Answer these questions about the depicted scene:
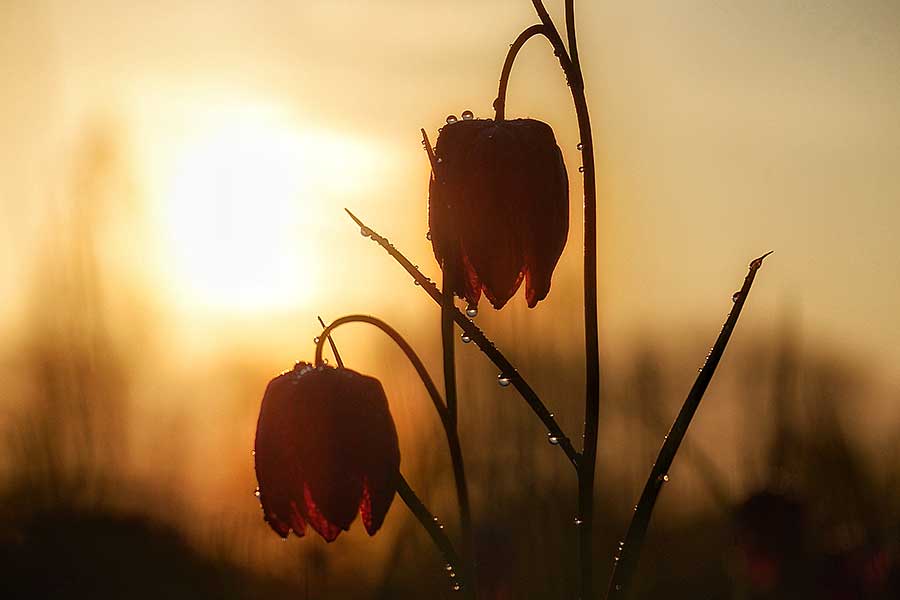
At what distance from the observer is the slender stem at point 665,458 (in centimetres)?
121

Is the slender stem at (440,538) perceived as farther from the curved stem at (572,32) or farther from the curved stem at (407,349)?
the curved stem at (572,32)

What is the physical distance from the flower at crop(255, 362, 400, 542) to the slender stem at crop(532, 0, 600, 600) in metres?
0.22

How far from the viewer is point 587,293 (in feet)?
3.89

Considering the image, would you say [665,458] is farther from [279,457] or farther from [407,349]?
[279,457]

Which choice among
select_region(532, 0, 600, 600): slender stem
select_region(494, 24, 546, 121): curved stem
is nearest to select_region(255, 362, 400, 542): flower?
select_region(532, 0, 600, 600): slender stem

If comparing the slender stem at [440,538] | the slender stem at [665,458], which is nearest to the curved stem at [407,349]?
the slender stem at [440,538]

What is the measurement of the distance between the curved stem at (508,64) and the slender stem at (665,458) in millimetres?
348

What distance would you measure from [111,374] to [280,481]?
1.49 m

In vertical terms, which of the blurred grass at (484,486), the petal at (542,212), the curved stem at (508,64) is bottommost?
the blurred grass at (484,486)

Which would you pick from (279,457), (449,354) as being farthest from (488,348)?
(279,457)

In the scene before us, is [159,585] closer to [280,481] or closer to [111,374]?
[111,374]

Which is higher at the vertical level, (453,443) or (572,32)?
(572,32)

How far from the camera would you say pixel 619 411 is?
2445mm

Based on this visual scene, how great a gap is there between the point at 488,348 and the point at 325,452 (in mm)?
240
